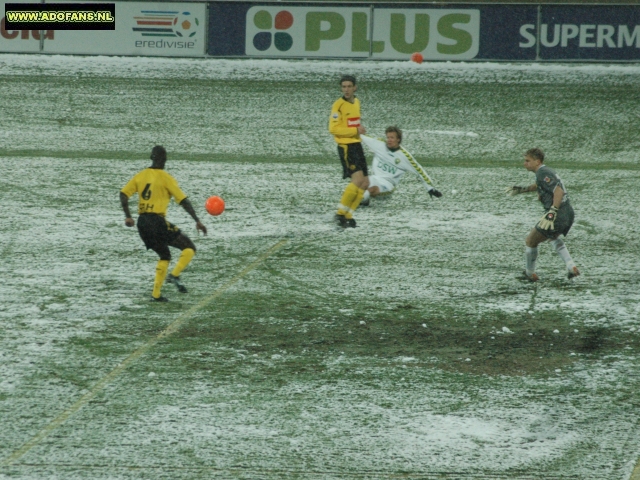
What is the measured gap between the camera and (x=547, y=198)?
425 inches

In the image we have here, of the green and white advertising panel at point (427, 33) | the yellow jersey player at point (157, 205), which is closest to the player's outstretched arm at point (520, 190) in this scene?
the yellow jersey player at point (157, 205)

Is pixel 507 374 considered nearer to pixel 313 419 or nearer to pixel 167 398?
pixel 313 419

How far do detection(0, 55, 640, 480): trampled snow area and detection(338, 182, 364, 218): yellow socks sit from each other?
13.3 inches

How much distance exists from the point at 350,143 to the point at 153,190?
4.75 meters

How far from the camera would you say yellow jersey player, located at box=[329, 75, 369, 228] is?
13.7m

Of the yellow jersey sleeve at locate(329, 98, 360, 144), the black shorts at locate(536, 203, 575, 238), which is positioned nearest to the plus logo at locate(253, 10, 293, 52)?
the yellow jersey sleeve at locate(329, 98, 360, 144)

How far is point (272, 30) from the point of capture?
25859 mm

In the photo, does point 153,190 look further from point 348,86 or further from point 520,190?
point 348,86

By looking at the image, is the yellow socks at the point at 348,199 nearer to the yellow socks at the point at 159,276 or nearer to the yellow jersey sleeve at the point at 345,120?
the yellow jersey sleeve at the point at 345,120

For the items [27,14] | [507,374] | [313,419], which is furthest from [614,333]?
[27,14]

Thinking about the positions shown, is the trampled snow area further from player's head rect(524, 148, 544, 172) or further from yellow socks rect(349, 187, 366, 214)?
player's head rect(524, 148, 544, 172)

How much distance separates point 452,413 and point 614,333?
2.79 metres

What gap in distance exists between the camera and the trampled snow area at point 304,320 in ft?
21.6

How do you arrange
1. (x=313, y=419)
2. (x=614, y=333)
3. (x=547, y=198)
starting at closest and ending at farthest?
(x=313, y=419), (x=614, y=333), (x=547, y=198)
